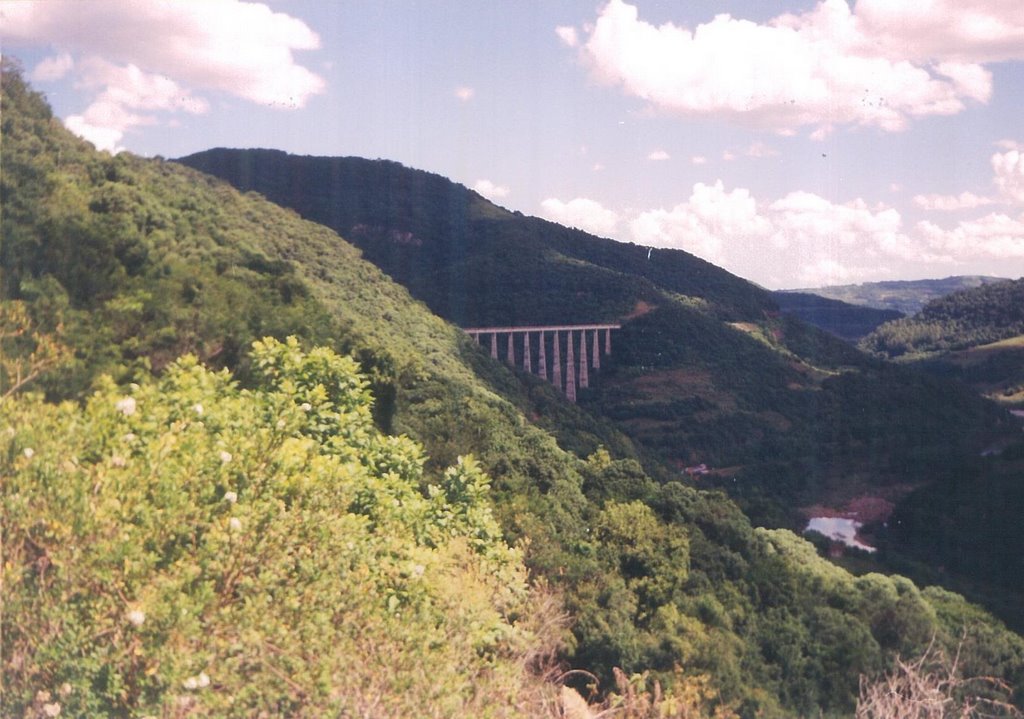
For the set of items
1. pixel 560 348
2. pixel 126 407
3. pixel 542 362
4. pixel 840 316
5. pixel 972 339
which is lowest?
pixel 542 362

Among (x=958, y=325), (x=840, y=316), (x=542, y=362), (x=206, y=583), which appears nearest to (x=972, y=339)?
(x=958, y=325)

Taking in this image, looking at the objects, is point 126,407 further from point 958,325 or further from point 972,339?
point 958,325

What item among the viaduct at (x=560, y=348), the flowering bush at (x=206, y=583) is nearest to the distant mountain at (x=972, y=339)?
the viaduct at (x=560, y=348)

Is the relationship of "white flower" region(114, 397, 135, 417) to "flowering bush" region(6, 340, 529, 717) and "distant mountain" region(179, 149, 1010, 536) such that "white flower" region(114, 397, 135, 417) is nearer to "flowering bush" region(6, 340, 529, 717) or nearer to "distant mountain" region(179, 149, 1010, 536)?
"flowering bush" region(6, 340, 529, 717)

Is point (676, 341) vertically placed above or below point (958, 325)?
below

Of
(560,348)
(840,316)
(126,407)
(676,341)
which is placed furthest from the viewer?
(840,316)

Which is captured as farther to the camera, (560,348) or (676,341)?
(560,348)

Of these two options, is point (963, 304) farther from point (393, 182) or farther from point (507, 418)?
point (507, 418)

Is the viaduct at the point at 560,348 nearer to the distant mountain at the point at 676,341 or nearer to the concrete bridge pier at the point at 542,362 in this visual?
the concrete bridge pier at the point at 542,362
